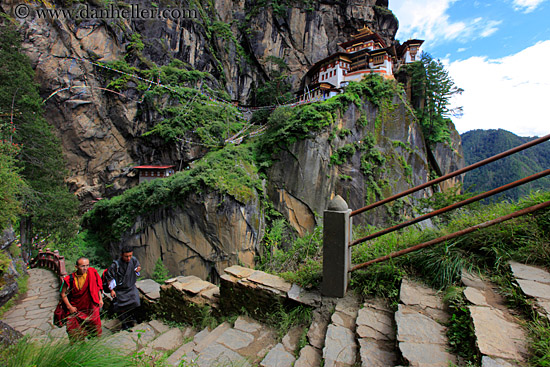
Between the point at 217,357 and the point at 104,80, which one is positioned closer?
the point at 217,357

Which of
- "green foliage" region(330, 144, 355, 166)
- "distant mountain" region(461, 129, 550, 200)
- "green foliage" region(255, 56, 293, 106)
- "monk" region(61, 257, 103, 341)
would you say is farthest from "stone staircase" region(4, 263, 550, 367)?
"distant mountain" region(461, 129, 550, 200)

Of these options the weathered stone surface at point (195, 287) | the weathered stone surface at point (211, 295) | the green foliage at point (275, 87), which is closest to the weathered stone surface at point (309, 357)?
the weathered stone surface at point (211, 295)

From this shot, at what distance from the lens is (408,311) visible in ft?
6.81

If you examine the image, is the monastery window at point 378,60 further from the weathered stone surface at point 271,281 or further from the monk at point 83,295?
the monk at point 83,295

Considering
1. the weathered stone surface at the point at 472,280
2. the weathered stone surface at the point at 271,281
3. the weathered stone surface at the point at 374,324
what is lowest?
the weathered stone surface at the point at 271,281

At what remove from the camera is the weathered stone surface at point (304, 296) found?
265 centimetres

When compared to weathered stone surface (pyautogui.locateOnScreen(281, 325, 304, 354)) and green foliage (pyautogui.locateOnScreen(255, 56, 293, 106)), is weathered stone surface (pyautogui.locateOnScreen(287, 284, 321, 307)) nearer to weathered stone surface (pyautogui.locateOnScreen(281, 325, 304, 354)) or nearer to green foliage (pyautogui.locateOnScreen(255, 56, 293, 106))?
weathered stone surface (pyautogui.locateOnScreen(281, 325, 304, 354))

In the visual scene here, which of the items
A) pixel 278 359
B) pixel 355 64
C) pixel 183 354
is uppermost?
pixel 355 64

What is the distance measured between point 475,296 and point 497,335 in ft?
1.49

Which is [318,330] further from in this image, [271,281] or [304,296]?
[271,281]

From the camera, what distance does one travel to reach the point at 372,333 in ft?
6.73

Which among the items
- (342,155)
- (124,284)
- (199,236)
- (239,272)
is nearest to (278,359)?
(239,272)

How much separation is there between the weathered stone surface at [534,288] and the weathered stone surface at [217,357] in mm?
2372

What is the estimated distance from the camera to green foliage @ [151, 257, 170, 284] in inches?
418
